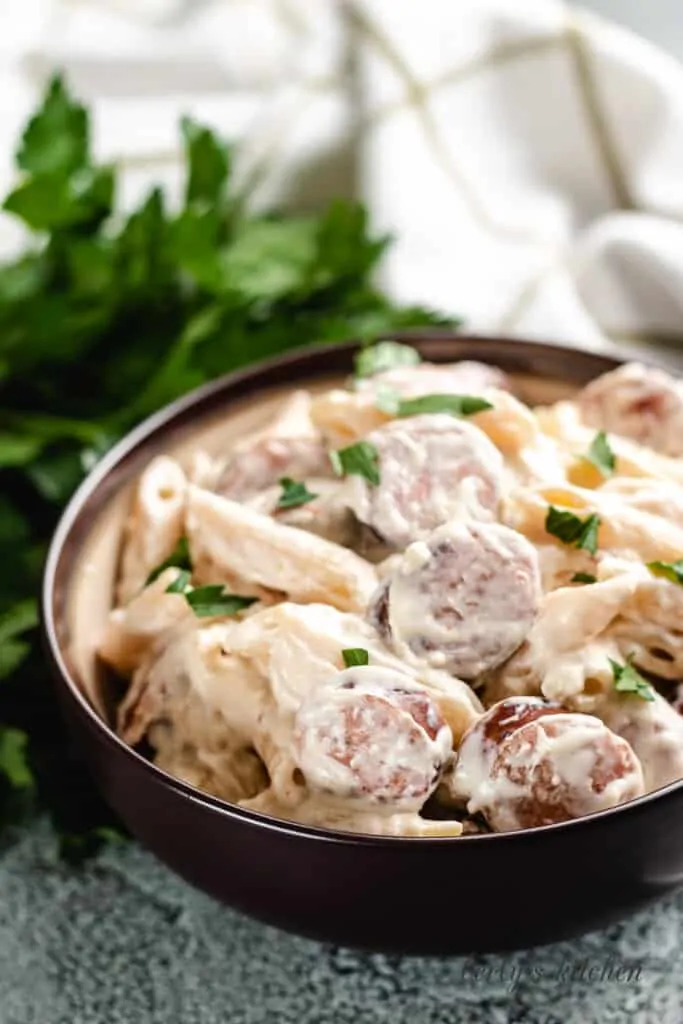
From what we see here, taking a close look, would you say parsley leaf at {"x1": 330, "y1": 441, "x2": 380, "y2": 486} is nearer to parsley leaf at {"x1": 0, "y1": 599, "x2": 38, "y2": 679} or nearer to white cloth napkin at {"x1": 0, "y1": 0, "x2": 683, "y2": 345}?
parsley leaf at {"x1": 0, "y1": 599, "x2": 38, "y2": 679}

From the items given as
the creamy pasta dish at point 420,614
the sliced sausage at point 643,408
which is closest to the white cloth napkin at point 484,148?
the sliced sausage at point 643,408

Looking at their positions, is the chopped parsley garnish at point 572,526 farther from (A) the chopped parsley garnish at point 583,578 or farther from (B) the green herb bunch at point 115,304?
(B) the green herb bunch at point 115,304

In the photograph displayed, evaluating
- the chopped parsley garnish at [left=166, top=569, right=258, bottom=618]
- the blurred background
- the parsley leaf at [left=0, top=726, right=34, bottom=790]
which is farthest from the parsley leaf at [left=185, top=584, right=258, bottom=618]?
the blurred background

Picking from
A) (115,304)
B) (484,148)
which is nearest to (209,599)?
(115,304)

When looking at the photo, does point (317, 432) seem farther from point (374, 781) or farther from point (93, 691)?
point (374, 781)

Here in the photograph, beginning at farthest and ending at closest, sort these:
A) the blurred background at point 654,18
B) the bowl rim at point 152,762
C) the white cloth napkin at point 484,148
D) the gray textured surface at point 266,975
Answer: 1. the blurred background at point 654,18
2. the white cloth napkin at point 484,148
3. the gray textured surface at point 266,975
4. the bowl rim at point 152,762

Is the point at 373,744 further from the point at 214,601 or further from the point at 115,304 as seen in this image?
the point at 115,304
